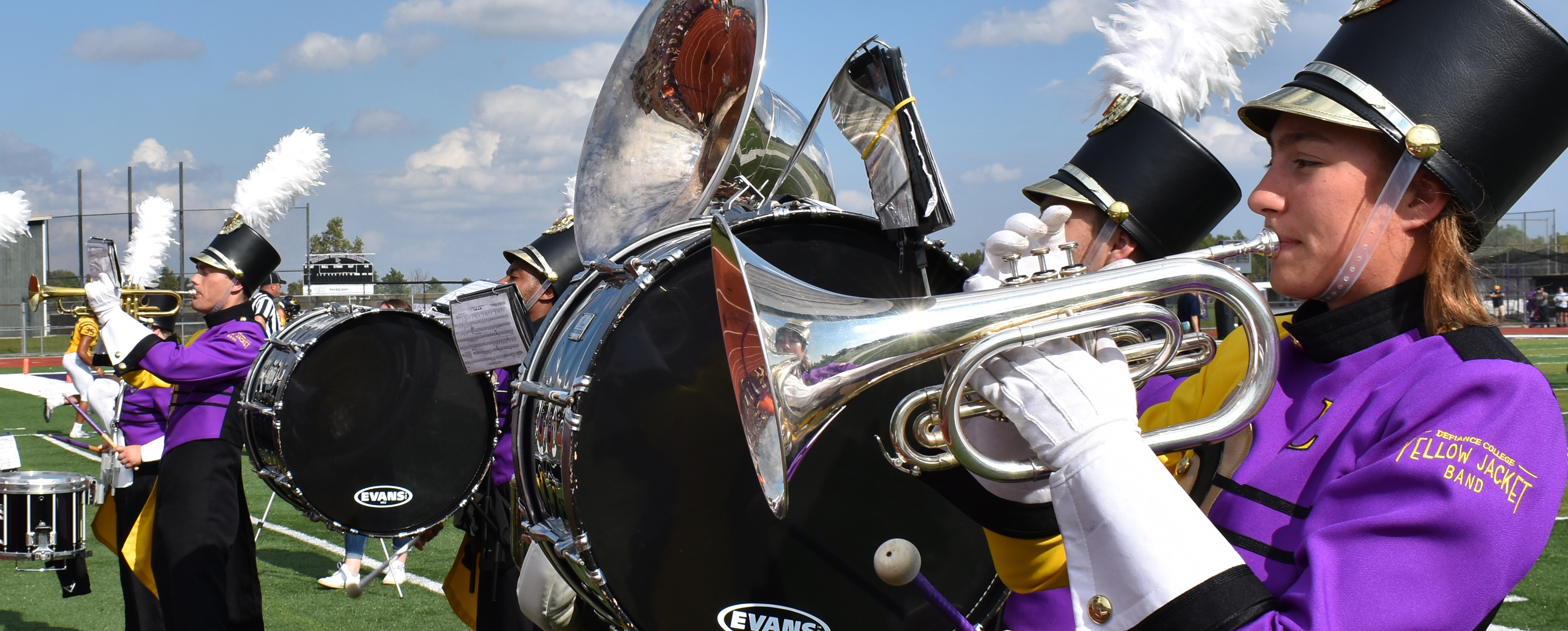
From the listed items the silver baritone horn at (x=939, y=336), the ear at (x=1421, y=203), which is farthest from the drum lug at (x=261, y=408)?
the ear at (x=1421, y=203)

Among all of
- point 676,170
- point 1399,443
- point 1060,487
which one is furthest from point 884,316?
point 676,170

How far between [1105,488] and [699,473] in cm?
100

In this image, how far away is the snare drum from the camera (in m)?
5.44

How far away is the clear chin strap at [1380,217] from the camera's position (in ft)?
5.11

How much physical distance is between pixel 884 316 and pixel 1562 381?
17867 millimetres

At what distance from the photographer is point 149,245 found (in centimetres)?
707

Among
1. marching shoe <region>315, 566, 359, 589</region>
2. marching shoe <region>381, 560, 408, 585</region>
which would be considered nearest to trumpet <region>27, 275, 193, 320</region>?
marching shoe <region>315, 566, 359, 589</region>

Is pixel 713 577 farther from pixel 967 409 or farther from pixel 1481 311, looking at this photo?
pixel 1481 311

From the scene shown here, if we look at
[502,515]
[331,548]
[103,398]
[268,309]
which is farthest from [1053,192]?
[103,398]

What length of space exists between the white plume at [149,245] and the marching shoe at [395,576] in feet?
7.87

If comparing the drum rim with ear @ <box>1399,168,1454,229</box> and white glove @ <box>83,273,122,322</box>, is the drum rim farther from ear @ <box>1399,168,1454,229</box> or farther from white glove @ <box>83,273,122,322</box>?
ear @ <box>1399,168,1454,229</box>

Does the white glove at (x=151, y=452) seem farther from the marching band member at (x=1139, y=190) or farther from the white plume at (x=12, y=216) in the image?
the marching band member at (x=1139, y=190)

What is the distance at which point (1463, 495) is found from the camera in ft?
4.30

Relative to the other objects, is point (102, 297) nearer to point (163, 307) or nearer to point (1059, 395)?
point (163, 307)
